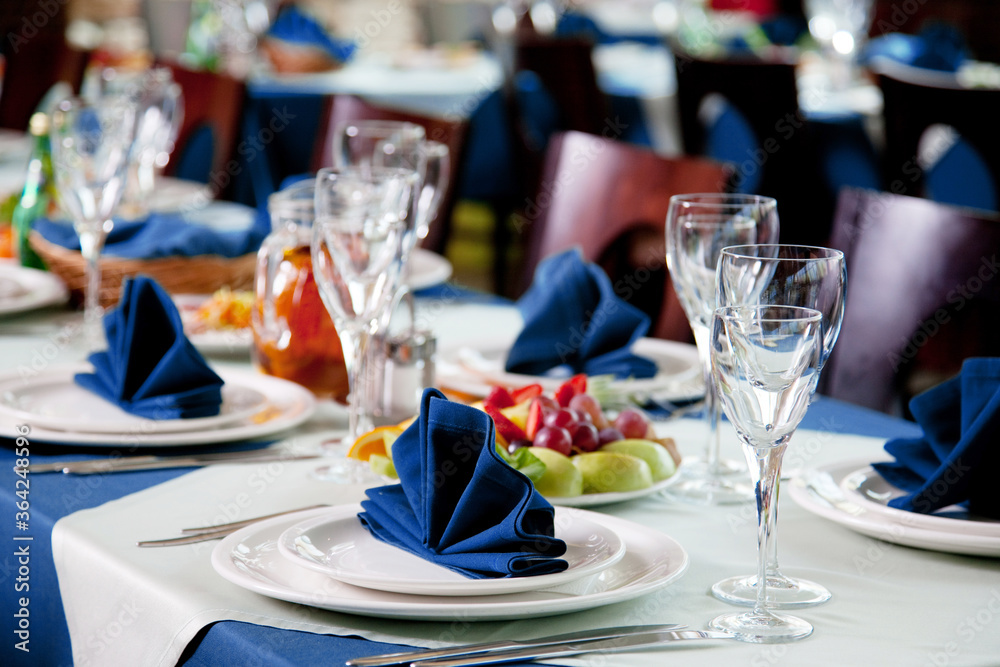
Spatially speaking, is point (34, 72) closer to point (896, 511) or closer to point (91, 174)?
point (91, 174)

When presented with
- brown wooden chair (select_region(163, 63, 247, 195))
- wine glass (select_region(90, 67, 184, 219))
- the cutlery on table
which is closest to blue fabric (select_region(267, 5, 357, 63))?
brown wooden chair (select_region(163, 63, 247, 195))

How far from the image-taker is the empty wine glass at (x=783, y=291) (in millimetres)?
752

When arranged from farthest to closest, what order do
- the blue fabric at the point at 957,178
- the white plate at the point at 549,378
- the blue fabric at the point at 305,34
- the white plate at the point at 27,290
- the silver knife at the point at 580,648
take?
1. the blue fabric at the point at 305,34
2. the blue fabric at the point at 957,178
3. the white plate at the point at 27,290
4. the white plate at the point at 549,378
5. the silver knife at the point at 580,648

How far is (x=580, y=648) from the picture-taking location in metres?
0.67

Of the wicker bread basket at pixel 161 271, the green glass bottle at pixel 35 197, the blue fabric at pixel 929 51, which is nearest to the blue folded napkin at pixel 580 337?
the wicker bread basket at pixel 161 271

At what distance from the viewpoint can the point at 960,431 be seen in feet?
3.09

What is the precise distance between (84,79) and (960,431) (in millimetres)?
3580

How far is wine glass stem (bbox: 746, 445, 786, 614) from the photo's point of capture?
734 mm

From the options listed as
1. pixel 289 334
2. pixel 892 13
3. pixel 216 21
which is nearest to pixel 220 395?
pixel 289 334

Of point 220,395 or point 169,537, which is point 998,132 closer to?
point 220,395

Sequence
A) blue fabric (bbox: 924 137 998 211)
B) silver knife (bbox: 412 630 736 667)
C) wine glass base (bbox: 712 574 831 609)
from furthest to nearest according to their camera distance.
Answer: blue fabric (bbox: 924 137 998 211), wine glass base (bbox: 712 574 831 609), silver knife (bbox: 412 630 736 667)

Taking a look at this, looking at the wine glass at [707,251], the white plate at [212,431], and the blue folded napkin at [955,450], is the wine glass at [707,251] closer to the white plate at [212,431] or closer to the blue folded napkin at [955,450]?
the blue folded napkin at [955,450]

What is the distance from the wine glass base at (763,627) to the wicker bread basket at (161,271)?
1.01 m

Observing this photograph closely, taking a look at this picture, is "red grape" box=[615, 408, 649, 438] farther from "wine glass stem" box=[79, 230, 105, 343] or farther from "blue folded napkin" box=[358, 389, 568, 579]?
"wine glass stem" box=[79, 230, 105, 343]
